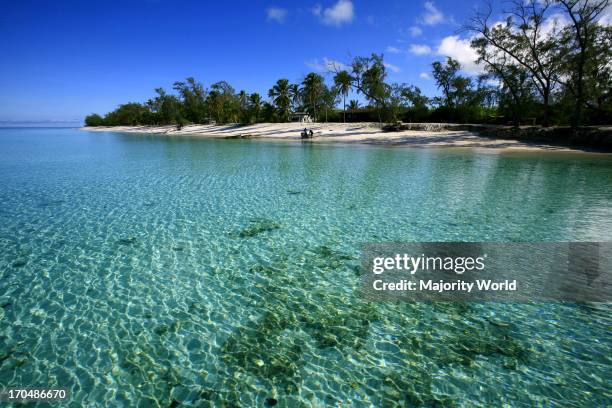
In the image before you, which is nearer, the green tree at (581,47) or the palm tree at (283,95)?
the green tree at (581,47)

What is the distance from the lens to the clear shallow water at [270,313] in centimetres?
430

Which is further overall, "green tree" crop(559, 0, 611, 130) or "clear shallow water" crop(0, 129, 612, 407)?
"green tree" crop(559, 0, 611, 130)

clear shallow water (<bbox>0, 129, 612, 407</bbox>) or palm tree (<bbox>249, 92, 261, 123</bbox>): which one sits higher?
palm tree (<bbox>249, 92, 261, 123</bbox>)

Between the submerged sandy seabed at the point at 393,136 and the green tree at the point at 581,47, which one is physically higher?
the green tree at the point at 581,47

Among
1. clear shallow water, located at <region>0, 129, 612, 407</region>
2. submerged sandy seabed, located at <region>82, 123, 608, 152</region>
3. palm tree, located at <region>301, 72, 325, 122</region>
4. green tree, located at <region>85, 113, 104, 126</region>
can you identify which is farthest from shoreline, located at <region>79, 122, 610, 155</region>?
green tree, located at <region>85, 113, 104, 126</region>

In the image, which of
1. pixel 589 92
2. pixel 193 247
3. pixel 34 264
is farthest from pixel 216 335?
pixel 589 92

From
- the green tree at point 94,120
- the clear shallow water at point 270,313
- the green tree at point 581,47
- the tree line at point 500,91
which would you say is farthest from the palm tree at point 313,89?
the green tree at point 94,120

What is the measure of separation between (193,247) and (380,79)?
49132 millimetres

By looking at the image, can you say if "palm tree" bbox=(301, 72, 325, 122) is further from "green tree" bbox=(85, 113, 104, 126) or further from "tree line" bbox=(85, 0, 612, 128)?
"green tree" bbox=(85, 113, 104, 126)

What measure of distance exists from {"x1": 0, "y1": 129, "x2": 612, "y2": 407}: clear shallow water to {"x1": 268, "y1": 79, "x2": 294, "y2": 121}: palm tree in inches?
A: 2494

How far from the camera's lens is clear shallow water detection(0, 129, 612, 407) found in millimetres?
4301

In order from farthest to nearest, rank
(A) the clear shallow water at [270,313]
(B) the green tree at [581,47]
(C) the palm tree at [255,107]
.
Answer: (C) the palm tree at [255,107], (B) the green tree at [581,47], (A) the clear shallow water at [270,313]

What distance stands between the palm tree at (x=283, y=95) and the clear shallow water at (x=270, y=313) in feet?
208

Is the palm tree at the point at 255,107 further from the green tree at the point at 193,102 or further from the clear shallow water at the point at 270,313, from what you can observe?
the clear shallow water at the point at 270,313
